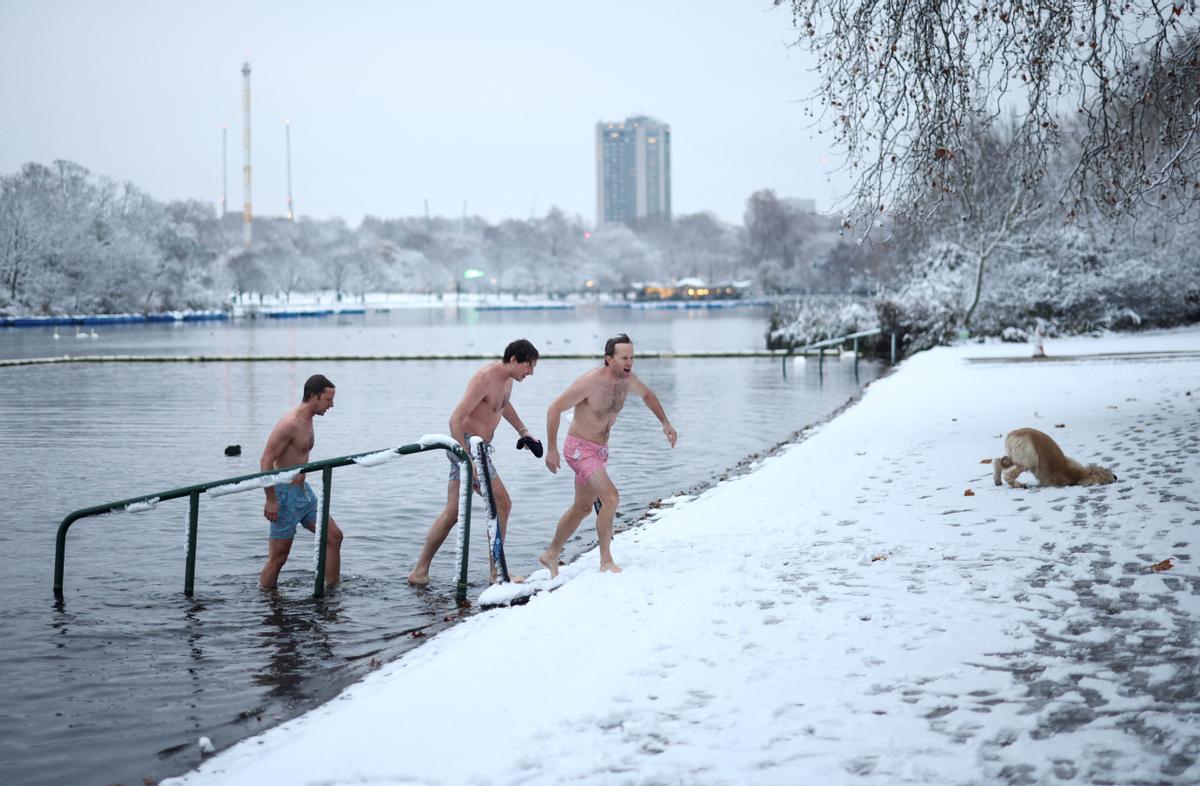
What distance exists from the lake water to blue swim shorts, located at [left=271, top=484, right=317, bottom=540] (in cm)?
56

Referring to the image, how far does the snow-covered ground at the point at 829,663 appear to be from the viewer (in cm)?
505

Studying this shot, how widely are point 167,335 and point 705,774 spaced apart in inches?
3174

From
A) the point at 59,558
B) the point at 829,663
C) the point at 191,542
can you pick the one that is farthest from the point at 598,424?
the point at 59,558

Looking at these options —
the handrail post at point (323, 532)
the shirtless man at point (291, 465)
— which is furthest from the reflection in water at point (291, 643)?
the shirtless man at point (291, 465)

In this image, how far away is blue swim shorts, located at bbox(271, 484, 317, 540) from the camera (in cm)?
914

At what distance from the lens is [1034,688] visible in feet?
18.8

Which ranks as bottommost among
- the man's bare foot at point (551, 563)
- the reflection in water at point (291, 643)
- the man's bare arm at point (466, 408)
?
the reflection in water at point (291, 643)

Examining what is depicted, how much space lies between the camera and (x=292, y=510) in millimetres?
9180

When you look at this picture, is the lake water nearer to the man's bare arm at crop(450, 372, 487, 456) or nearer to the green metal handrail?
the green metal handrail

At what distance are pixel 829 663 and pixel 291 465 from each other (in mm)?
4635

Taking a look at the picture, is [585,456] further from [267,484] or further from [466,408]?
[267,484]

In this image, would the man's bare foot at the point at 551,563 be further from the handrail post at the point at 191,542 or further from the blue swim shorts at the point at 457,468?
the handrail post at the point at 191,542

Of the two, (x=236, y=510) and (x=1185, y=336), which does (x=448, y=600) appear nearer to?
(x=236, y=510)

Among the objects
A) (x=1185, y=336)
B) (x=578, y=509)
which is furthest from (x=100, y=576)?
(x=1185, y=336)
